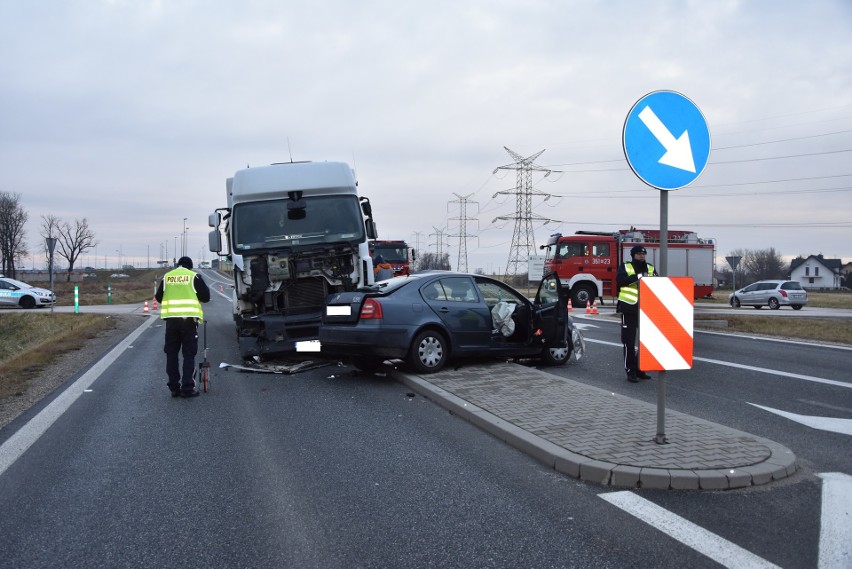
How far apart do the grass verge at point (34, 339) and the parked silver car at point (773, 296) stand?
29379 mm

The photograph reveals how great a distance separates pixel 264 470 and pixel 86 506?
4.09 ft

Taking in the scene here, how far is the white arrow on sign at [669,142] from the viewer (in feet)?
18.0

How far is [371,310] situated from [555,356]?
3.21 m

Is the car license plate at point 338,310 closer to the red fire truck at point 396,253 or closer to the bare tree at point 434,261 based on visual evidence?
the red fire truck at point 396,253

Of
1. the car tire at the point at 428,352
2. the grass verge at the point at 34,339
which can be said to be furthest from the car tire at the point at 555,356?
the grass verge at the point at 34,339

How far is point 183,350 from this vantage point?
28.7ft

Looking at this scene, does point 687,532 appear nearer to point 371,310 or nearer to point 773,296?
point 371,310

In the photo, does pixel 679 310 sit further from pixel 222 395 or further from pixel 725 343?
pixel 725 343

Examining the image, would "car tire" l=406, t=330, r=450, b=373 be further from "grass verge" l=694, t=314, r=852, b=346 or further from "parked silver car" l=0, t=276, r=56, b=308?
"parked silver car" l=0, t=276, r=56, b=308

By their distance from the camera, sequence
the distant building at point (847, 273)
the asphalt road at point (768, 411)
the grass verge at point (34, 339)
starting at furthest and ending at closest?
the distant building at point (847, 273) < the grass verge at point (34, 339) < the asphalt road at point (768, 411)

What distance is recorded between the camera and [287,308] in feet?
37.7

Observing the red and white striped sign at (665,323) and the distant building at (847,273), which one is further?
the distant building at (847,273)

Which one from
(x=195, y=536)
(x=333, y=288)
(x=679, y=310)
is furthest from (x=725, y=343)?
(x=195, y=536)

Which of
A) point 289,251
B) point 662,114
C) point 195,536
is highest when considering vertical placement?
point 662,114
